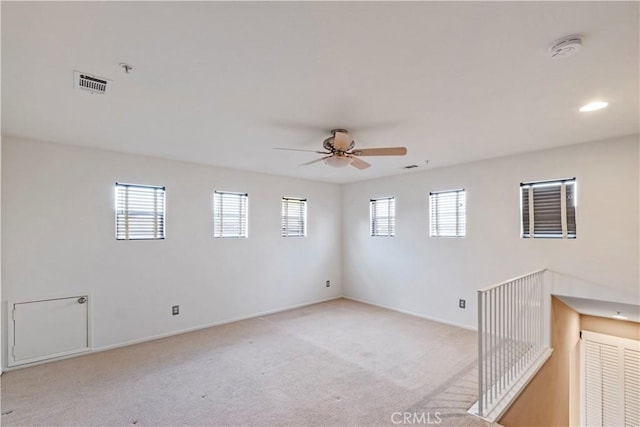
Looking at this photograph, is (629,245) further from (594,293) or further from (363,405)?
(363,405)

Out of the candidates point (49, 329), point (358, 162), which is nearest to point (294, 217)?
point (358, 162)

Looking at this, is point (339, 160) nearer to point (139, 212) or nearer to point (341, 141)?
point (341, 141)

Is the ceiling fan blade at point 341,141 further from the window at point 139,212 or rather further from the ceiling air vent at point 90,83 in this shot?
the window at point 139,212

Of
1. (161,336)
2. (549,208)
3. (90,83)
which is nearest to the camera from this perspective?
(90,83)

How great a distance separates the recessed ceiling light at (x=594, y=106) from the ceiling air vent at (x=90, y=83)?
368 cm

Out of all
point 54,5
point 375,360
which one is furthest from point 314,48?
point 375,360

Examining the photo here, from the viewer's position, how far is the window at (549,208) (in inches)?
145

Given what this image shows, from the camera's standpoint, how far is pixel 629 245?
10.7ft

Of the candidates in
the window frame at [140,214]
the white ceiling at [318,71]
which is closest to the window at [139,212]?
the window frame at [140,214]

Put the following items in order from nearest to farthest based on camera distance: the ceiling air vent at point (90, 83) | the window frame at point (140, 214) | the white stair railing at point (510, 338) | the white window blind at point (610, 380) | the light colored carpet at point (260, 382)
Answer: the ceiling air vent at point (90, 83)
the light colored carpet at point (260, 382)
the white stair railing at point (510, 338)
the window frame at point (140, 214)
the white window blind at point (610, 380)

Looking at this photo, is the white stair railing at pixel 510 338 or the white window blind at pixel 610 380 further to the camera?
the white window blind at pixel 610 380

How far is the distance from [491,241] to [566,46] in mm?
3158

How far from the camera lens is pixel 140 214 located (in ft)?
13.4

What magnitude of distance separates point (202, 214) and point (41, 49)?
306 cm
